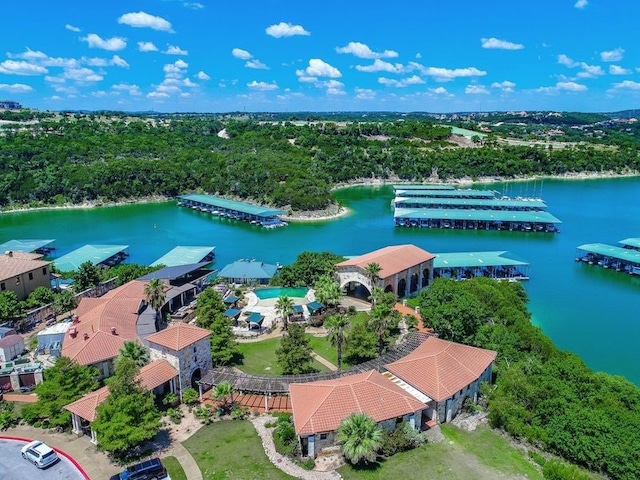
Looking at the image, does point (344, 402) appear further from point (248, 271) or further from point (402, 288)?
point (248, 271)

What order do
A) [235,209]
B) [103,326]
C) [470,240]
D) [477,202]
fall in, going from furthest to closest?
[477,202] < [235,209] < [470,240] < [103,326]

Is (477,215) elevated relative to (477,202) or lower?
lower

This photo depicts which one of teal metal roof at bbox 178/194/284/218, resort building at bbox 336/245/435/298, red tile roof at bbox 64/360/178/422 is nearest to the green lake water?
teal metal roof at bbox 178/194/284/218

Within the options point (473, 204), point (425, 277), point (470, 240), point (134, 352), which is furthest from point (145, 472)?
point (473, 204)

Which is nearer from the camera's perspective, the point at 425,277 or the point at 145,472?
the point at 145,472

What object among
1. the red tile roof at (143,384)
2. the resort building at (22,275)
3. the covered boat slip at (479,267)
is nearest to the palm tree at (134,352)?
the red tile roof at (143,384)

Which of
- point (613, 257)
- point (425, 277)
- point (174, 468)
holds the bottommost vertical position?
point (174, 468)

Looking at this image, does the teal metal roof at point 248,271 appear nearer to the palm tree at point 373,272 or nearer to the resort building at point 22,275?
the palm tree at point 373,272

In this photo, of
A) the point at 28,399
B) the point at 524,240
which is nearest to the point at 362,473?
the point at 28,399
